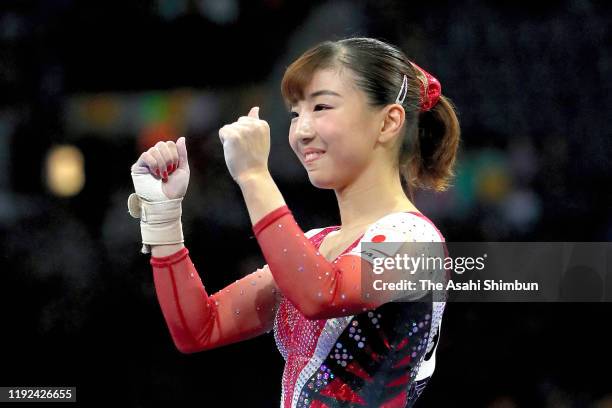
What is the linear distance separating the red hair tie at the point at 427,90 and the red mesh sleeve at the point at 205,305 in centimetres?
51

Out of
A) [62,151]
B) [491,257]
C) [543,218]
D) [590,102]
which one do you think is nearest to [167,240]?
[491,257]

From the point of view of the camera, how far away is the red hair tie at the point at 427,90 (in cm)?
179

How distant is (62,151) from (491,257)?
157 centimetres

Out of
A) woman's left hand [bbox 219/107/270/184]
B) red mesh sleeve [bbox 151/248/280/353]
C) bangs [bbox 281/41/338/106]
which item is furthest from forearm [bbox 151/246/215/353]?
bangs [bbox 281/41/338/106]

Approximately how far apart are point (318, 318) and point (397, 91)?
20.6 inches

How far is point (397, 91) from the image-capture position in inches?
67.8

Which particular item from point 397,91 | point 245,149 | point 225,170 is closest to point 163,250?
point 245,149

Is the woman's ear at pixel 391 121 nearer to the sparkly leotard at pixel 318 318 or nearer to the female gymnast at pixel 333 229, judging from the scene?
the female gymnast at pixel 333 229

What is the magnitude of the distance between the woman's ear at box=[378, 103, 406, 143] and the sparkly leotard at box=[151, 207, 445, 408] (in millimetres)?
171

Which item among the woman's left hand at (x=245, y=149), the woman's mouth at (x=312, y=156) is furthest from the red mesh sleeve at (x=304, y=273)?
the woman's mouth at (x=312, y=156)

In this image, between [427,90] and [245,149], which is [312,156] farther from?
[427,90]

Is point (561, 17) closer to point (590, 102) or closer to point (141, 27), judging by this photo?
point (590, 102)

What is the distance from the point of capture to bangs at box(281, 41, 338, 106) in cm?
169

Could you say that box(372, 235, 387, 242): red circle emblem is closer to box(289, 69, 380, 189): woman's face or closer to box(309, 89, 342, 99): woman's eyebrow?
box(289, 69, 380, 189): woman's face
